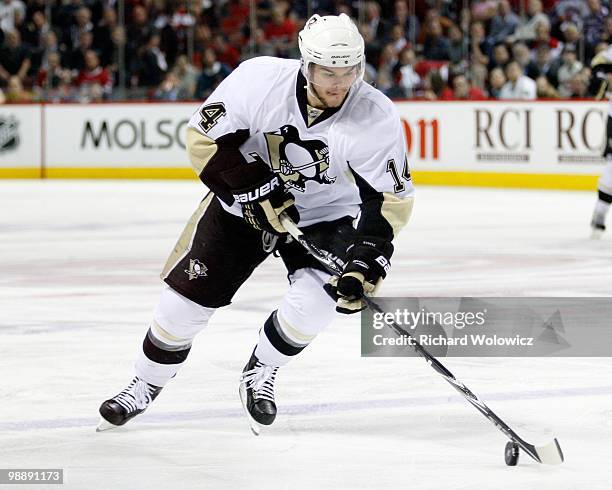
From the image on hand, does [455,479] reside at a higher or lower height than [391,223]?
lower

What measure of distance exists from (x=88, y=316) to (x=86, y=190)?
7.53 m

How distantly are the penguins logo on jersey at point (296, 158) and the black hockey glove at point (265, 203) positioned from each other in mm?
35

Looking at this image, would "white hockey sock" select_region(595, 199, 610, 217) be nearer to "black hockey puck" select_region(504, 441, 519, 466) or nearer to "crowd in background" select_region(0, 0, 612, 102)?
"crowd in background" select_region(0, 0, 612, 102)

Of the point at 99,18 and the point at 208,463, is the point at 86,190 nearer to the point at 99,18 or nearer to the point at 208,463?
the point at 99,18

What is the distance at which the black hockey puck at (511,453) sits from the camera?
10.5 feet

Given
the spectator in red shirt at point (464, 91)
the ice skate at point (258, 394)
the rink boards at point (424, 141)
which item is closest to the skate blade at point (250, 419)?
the ice skate at point (258, 394)

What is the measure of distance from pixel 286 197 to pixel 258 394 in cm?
53

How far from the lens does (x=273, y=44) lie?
14156 mm

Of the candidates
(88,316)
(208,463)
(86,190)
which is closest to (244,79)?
(208,463)

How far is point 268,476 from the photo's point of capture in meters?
3.12

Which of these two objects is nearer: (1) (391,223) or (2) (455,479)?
(2) (455,479)

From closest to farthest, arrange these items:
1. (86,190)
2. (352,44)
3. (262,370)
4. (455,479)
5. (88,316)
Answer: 1. (455,479)
2. (352,44)
3. (262,370)
4. (88,316)
5. (86,190)

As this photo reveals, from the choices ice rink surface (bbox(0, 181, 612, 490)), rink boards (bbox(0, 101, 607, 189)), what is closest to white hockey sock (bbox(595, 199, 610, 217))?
ice rink surface (bbox(0, 181, 612, 490))

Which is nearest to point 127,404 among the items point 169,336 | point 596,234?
point 169,336
